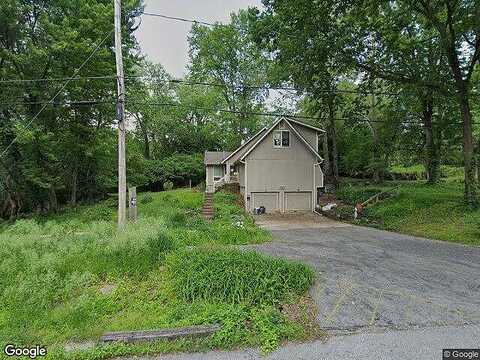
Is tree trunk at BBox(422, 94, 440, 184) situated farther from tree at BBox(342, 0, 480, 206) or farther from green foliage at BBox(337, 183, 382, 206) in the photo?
tree at BBox(342, 0, 480, 206)

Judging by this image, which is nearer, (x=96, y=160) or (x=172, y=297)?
(x=172, y=297)

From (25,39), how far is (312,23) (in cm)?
1535

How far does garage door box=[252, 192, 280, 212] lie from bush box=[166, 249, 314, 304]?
1293cm

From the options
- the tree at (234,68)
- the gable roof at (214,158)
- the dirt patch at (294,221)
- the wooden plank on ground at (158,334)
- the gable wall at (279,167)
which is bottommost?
the dirt patch at (294,221)

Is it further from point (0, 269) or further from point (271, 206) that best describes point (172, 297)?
point (271, 206)

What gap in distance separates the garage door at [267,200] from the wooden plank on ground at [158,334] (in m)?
15.0

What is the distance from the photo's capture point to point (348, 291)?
533 centimetres

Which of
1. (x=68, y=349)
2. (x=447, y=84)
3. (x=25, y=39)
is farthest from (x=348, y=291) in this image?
(x=25, y=39)

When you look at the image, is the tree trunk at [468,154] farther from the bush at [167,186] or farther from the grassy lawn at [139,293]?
the bush at [167,186]

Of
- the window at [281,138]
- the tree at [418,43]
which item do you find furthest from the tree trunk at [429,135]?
the window at [281,138]

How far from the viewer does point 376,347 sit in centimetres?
371

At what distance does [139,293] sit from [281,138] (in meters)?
15.3

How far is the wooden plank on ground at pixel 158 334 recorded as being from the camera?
3828 millimetres

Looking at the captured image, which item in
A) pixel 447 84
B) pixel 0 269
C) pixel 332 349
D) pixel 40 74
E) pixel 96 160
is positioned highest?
pixel 40 74
